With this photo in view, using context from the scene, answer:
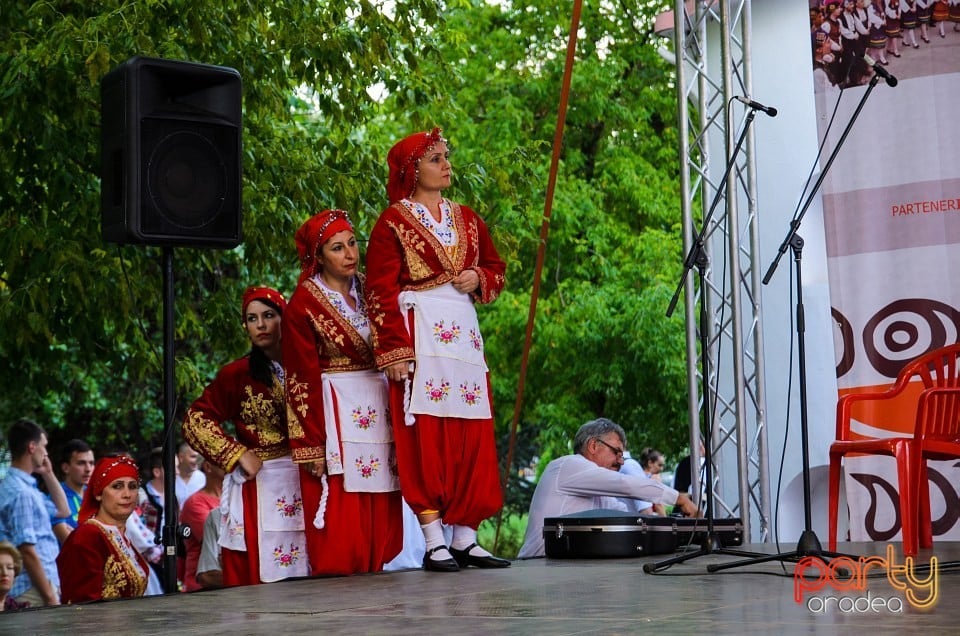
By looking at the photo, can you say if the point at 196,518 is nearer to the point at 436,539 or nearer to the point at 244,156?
the point at 244,156

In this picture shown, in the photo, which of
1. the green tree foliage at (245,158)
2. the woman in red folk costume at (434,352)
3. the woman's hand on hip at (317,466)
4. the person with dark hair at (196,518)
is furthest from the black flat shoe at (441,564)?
the green tree foliage at (245,158)

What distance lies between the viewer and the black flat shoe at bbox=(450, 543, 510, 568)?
5004mm

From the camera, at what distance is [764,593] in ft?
11.7

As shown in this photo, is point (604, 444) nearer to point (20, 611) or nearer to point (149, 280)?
point (149, 280)

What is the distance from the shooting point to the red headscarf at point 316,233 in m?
5.10

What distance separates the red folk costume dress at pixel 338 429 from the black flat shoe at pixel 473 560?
0.97 ft

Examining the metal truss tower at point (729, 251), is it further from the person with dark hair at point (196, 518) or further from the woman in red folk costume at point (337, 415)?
the person with dark hair at point (196, 518)

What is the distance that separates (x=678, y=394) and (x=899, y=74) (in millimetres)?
8213

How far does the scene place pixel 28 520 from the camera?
654cm

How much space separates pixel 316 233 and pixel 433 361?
70 cm

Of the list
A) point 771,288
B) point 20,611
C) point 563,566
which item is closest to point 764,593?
point 563,566

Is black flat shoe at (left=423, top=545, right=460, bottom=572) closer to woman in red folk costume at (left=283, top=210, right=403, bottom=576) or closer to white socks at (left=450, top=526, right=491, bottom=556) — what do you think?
white socks at (left=450, top=526, right=491, bottom=556)

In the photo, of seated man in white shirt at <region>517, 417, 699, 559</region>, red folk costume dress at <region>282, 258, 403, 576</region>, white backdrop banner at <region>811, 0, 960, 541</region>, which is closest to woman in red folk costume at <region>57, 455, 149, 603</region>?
red folk costume dress at <region>282, 258, 403, 576</region>

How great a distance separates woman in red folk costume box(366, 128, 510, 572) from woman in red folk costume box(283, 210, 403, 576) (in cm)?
16
